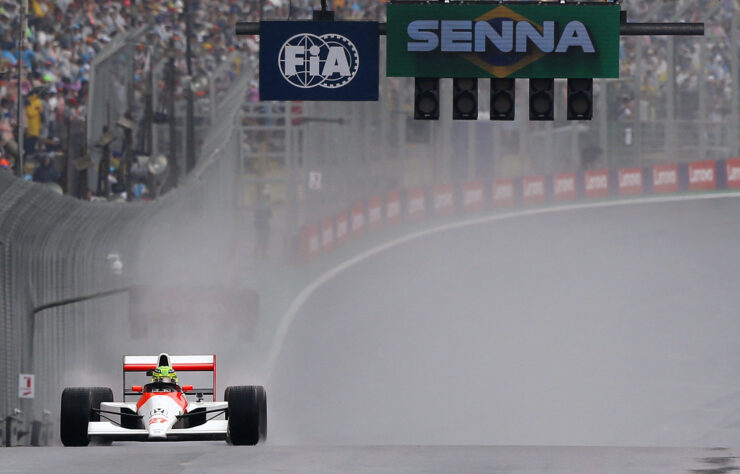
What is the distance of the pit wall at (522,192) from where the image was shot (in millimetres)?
31359

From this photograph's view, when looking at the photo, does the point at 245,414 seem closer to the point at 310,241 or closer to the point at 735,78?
the point at 310,241

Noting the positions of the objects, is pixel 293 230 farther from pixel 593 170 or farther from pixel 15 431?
pixel 15 431

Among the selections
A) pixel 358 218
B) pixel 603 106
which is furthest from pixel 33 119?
pixel 603 106

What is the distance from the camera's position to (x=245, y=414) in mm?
10875

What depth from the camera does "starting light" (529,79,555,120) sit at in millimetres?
13641

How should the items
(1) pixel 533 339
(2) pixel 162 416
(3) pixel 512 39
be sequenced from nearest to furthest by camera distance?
1. (2) pixel 162 416
2. (3) pixel 512 39
3. (1) pixel 533 339

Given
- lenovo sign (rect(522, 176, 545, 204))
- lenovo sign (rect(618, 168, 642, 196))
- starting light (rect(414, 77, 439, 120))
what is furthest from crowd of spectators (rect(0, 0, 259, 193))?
lenovo sign (rect(618, 168, 642, 196))

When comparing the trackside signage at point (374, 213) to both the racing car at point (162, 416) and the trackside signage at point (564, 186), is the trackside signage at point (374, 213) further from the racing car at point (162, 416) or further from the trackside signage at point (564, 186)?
the racing car at point (162, 416)

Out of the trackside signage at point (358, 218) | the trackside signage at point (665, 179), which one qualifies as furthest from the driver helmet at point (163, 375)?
the trackside signage at point (665, 179)

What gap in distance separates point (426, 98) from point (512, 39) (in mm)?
1065

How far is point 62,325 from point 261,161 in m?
13.8

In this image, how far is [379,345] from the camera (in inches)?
984

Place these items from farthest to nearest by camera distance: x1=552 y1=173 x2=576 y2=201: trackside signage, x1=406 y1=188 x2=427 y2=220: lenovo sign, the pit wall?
x1=552 y1=173 x2=576 y2=201: trackside signage → x1=406 y1=188 x2=427 y2=220: lenovo sign → the pit wall

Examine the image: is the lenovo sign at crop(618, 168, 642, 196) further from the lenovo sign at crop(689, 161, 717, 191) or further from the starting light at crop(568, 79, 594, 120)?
the starting light at crop(568, 79, 594, 120)
